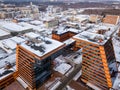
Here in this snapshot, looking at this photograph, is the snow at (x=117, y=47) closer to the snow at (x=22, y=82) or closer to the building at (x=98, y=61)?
the building at (x=98, y=61)

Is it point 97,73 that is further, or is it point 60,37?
point 60,37

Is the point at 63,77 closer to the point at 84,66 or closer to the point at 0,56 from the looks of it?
the point at 84,66

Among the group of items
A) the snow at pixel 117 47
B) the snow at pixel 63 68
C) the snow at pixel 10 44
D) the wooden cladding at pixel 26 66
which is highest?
the wooden cladding at pixel 26 66

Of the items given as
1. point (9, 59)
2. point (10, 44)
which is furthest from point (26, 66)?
point (10, 44)

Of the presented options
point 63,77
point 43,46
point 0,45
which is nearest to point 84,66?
point 63,77

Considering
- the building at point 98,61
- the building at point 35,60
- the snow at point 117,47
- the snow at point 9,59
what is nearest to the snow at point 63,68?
the building at point 35,60

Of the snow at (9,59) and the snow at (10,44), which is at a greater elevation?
the snow at (10,44)

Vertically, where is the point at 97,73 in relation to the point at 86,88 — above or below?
above
